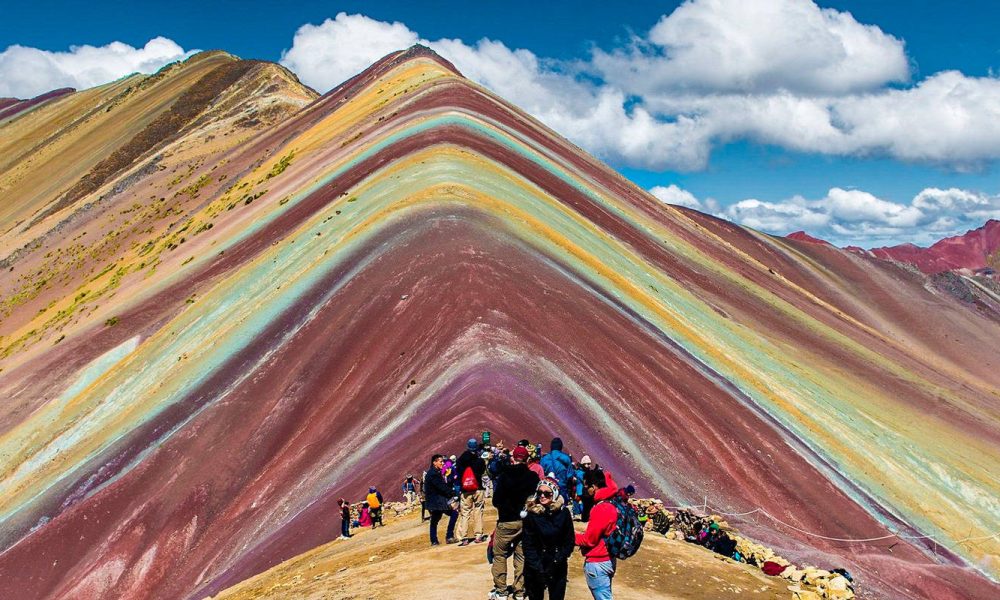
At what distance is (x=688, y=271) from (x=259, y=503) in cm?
3402

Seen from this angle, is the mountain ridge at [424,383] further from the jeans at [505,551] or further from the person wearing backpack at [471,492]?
the jeans at [505,551]

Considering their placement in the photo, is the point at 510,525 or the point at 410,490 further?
the point at 410,490

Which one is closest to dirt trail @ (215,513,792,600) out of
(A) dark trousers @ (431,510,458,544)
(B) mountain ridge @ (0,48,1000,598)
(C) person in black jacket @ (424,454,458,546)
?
(A) dark trousers @ (431,510,458,544)

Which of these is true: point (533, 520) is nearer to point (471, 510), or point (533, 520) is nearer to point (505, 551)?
point (505, 551)

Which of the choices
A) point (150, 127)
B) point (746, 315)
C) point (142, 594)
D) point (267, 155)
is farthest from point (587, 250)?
point (150, 127)

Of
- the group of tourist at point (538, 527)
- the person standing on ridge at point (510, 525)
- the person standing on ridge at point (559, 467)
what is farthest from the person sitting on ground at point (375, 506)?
the person standing on ridge at point (510, 525)

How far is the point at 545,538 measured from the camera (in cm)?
921

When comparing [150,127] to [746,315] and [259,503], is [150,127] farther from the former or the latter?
[259,503]

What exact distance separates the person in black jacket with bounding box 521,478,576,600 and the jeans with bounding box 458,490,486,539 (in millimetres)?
3503

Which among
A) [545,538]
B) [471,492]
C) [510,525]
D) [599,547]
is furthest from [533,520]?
[471,492]

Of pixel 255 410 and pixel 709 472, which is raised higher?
pixel 709 472

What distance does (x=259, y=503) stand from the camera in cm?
2148

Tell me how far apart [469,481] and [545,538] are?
3.61m

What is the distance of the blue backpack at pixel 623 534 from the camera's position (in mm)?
9680
